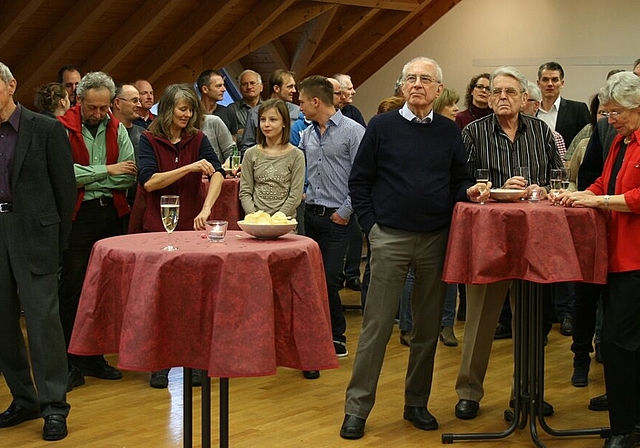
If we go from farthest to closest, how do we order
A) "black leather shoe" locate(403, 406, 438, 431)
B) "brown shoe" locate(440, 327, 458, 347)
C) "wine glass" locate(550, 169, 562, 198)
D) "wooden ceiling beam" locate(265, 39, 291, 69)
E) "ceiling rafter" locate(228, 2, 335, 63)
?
"wooden ceiling beam" locate(265, 39, 291, 69), "ceiling rafter" locate(228, 2, 335, 63), "brown shoe" locate(440, 327, 458, 347), "black leather shoe" locate(403, 406, 438, 431), "wine glass" locate(550, 169, 562, 198)

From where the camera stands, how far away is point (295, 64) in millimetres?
11094

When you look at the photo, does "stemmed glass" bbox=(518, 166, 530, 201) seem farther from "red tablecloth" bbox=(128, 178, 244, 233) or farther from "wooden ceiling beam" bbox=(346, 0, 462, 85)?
"wooden ceiling beam" bbox=(346, 0, 462, 85)

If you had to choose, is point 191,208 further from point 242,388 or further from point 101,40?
point 101,40

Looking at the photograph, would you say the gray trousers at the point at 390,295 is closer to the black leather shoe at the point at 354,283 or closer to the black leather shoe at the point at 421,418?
the black leather shoe at the point at 421,418

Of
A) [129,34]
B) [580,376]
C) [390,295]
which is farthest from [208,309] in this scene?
[129,34]

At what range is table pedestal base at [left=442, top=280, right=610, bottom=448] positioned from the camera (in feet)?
14.2

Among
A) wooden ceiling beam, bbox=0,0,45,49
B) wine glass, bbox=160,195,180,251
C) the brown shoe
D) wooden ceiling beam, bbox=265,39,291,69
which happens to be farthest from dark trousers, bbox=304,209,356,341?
wooden ceiling beam, bbox=265,39,291,69

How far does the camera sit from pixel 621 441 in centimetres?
409

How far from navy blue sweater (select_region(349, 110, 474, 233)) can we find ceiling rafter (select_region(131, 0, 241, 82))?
500 centimetres

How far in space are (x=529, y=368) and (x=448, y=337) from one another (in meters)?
1.99

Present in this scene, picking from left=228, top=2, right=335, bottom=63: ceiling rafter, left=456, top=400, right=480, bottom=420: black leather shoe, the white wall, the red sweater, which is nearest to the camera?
the red sweater

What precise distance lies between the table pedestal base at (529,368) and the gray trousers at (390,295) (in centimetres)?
35

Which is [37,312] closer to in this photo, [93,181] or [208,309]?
[93,181]

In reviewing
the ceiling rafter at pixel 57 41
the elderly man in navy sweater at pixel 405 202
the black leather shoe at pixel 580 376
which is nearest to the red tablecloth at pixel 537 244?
the elderly man in navy sweater at pixel 405 202
